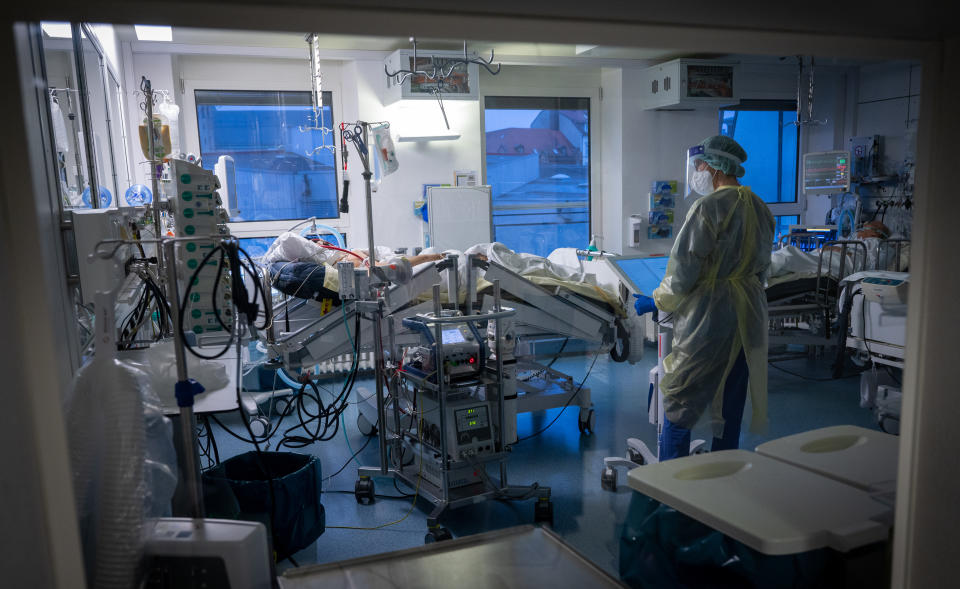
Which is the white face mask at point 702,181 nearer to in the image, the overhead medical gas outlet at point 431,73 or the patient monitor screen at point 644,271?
the patient monitor screen at point 644,271

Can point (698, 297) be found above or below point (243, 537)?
above

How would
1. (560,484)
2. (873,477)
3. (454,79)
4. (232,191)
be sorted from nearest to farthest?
(873,477)
(560,484)
(232,191)
(454,79)

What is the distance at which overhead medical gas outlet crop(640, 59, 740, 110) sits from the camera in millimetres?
6176

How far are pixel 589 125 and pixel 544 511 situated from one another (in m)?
4.97

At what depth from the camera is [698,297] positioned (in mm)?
2928

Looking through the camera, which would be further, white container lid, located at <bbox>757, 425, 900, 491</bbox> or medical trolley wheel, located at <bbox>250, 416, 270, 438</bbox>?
medical trolley wheel, located at <bbox>250, 416, 270, 438</bbox>

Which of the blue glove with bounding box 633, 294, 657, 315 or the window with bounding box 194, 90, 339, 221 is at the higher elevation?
the window with bounding box 194, 90, 339, 221

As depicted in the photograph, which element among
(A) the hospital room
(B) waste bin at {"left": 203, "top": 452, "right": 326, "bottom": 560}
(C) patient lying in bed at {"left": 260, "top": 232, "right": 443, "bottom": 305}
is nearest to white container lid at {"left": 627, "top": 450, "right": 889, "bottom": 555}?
(A) the hospital room

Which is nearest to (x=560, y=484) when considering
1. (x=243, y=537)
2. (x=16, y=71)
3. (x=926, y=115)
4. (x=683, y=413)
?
(x=683, y=413)

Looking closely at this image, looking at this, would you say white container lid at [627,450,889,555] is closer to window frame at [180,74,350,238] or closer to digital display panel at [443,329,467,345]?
digital display panel at [443,329,467,345]

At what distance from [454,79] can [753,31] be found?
15.2 ft

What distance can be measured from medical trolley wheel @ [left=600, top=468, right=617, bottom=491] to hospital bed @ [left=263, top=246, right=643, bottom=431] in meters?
0.68

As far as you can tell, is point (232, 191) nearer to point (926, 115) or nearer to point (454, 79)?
point (454, 79)

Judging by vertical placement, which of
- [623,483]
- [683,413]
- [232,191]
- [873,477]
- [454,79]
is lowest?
[623,483]
